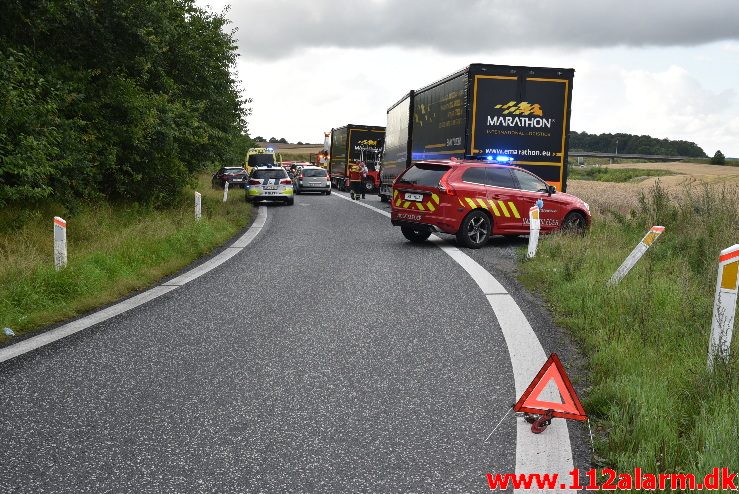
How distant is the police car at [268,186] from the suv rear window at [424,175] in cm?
1458

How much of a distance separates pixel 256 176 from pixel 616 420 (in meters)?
26.2

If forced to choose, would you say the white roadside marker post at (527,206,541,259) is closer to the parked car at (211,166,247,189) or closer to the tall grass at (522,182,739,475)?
the tall grass at (522,182,739,475)

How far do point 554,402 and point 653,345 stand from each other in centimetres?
225

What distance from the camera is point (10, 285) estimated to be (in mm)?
8375

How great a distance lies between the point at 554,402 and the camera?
458cm

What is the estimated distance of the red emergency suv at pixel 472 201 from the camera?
1470 cm

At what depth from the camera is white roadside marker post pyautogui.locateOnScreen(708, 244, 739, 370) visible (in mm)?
5188

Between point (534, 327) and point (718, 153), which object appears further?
point (718, 153)

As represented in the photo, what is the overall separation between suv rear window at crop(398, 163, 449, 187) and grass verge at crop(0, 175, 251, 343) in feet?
13.0

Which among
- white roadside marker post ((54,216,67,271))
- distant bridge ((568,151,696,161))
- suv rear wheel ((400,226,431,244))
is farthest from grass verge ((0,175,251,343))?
distant bridge ((568,151,696,161))

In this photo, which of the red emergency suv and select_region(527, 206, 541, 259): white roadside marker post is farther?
the red emergency suv

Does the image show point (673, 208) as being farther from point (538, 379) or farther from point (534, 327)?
point (538, 379)

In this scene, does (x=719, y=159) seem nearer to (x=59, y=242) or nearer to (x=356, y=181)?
(x=356, y=181)

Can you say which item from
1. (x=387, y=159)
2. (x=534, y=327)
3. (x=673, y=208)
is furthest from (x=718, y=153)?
(x=534, y=327)
